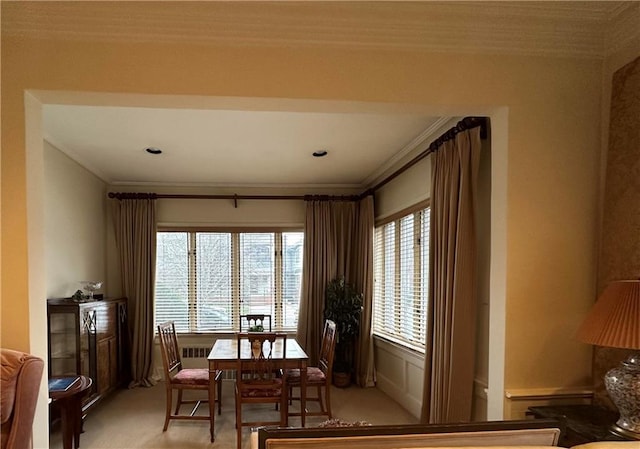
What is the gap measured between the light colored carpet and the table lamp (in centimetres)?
253

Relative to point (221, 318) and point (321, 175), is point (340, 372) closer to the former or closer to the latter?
point (221, 318)

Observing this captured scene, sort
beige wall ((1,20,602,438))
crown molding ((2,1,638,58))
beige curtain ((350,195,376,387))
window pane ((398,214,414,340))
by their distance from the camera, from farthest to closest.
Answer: beige curtain ((350,195,376,387)) → window pane ((398,214,414,340)) → beige wall ((1,20,602,438)) → crown molding ((2,1,638,58))

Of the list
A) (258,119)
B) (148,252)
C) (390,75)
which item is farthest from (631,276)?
(148,252)

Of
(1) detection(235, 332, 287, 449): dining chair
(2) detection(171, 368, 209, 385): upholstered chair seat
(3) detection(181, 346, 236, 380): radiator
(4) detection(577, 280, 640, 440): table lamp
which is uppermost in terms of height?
(4) detection(577, 280, 640, 440): table lamp

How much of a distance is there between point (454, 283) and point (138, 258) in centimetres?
434

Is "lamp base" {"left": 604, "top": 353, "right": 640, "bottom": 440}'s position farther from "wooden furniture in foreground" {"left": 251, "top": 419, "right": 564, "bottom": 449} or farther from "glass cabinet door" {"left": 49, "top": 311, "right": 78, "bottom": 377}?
"glass cabinet door" {"left": 49, "top": 311, "right": 78, "bottom": 377}

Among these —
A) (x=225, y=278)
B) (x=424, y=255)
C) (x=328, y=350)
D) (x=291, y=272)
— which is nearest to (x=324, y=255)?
(x=291, y=272)

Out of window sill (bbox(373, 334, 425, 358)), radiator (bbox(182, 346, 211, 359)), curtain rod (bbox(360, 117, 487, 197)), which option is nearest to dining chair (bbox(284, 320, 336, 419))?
window sill (bbox(373, 334, 425, 358))

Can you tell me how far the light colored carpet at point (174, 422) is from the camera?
3.78m

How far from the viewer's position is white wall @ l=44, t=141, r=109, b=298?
13.6 ft

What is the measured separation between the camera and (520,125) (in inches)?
92.3

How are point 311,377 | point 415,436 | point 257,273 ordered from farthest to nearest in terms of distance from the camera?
point 257,273 < point 311,377 < point 415,436

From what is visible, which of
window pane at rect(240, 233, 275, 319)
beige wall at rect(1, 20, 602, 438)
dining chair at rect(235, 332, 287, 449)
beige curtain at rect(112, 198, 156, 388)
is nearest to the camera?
beige wall at rect(1, 20, 602, 438)

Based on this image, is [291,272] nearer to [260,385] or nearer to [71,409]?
[260,385]
